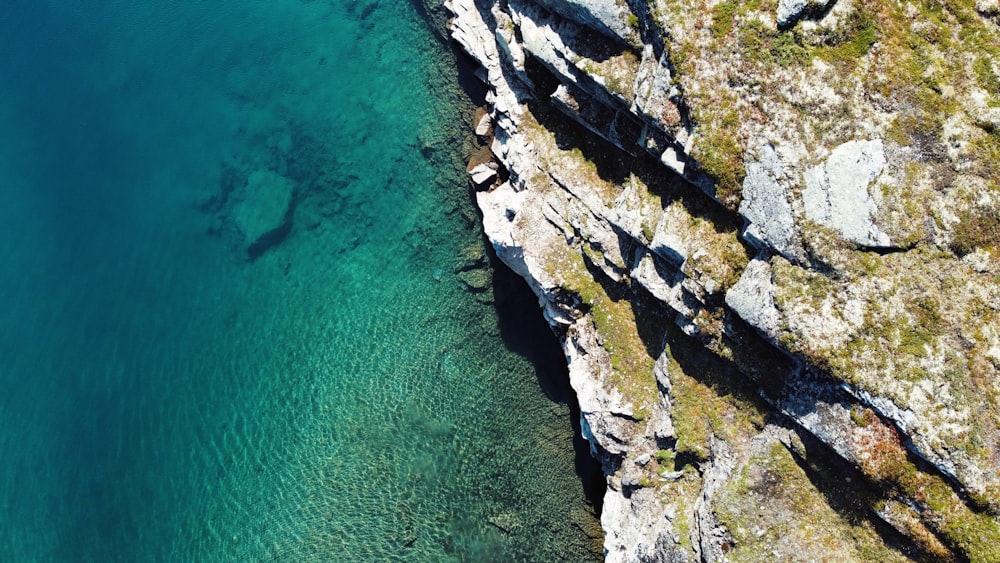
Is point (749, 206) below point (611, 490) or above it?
above

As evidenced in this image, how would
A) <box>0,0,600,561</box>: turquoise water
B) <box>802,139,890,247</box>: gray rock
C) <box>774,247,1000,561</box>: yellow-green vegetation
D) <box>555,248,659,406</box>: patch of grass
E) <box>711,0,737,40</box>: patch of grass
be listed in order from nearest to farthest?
<box>774,247,1000,561</box>: yellow-green vegetation, <box>802,139,890,247</box>: gray rock, <box>711,0,737,40</box>: patch of grass, <box>555,248,659,406</box>: patch of grass, <box>0,0,600,561</box>: turquoise water

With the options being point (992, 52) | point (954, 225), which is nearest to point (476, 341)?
point (954, 225)

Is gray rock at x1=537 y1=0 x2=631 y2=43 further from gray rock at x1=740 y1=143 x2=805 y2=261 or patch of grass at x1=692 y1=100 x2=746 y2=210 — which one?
gray rock at x1=740 y1=143 x2=805 y2=261

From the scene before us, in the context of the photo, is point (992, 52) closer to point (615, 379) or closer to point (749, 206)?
point (749, 206)

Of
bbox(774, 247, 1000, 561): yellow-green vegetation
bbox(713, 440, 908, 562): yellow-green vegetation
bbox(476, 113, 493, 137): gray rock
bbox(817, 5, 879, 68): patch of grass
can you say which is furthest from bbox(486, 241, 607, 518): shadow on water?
bbox(817, 5, 879, 68): patch of grass

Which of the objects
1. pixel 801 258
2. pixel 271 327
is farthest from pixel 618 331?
pixel 271 327

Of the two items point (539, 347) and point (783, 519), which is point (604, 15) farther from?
point (783, 519)
